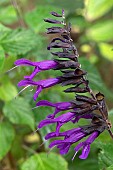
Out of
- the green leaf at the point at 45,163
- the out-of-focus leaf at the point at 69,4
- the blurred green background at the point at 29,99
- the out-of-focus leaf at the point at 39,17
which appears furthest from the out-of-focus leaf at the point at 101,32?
the green leaf at the point at 45,163

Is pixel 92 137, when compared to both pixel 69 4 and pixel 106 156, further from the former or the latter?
pixel 69 4

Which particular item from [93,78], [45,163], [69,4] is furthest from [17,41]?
[69,4]

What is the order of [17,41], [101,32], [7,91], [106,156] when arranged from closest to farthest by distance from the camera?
[106,156], [17,41], [7,91], [101,32]

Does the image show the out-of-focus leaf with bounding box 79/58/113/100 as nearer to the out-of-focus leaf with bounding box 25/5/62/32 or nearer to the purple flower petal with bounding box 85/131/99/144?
the out-of-focus leaf with bounding box 25/5/62/32

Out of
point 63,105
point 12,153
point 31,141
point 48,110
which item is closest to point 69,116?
point 63,105

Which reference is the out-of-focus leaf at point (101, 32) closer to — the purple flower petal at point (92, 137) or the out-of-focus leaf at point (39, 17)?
the out-of-focus leaf at point (39, 17)

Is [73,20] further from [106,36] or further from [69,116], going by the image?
[69,116]
